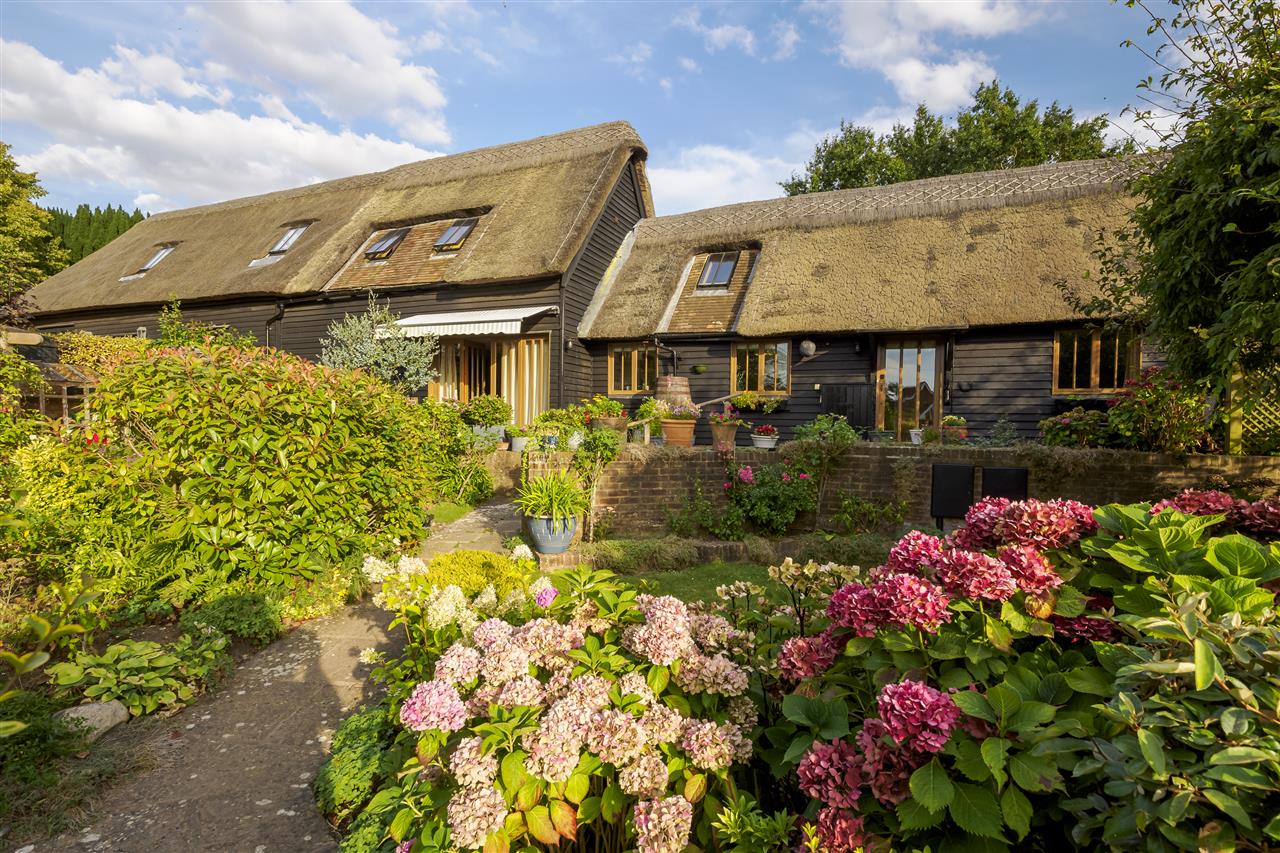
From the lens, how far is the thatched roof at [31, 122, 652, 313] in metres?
14.2

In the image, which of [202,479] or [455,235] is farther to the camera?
[455,235]

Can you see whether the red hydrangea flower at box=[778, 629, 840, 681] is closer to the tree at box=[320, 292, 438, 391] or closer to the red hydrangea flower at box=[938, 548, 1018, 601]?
the red hydrangea flower at box=[938, 548, 1018, 601]

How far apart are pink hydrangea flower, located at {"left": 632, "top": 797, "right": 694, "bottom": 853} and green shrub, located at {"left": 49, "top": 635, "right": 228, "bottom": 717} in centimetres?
373

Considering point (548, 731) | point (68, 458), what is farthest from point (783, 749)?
point (68, 458)

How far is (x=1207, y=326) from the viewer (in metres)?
5.65

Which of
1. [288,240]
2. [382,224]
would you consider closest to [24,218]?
[288,240]

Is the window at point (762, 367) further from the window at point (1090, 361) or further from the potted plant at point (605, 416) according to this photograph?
the window at point (1090, 361)

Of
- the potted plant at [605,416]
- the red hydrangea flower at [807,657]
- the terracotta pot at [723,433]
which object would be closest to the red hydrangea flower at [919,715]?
the red hydrangea flower at [807,657]

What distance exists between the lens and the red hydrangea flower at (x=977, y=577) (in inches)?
58.7

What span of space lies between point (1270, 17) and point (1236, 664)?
7.12 m

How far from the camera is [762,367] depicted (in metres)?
13.2

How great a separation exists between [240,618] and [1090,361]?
13.6 meters

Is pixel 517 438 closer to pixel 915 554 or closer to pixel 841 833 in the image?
pixel 915 554

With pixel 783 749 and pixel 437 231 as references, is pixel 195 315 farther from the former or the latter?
pixel 783 749
